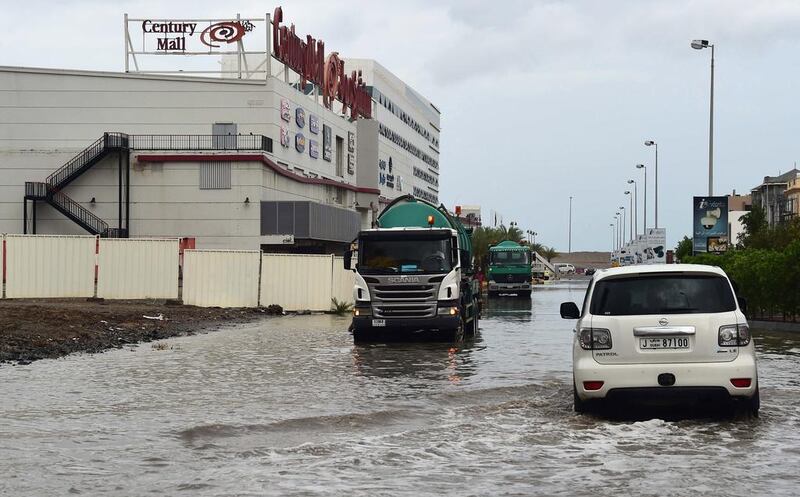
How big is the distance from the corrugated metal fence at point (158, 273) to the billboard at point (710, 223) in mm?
15844

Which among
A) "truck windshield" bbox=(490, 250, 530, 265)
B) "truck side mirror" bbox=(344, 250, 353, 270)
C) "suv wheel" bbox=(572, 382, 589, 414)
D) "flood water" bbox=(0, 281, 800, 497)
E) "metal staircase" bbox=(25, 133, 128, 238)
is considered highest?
"metal staircase" bbox=(25, 133, 128, 238)

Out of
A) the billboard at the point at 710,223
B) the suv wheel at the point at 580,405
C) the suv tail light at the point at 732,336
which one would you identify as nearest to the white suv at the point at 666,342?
the suv tail light at the point at 732,336

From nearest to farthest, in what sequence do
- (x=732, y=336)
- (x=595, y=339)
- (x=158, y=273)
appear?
(x=732, y=336)
(x=595, y=339)
(x=158, y=273)

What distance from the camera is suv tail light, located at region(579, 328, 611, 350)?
36.3 ft

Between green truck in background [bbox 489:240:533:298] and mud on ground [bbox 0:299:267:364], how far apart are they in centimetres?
2599

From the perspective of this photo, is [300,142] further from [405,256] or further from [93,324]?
[405,256]

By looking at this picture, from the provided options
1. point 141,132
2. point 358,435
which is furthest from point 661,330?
point 141,132

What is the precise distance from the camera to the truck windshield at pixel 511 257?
203 feet

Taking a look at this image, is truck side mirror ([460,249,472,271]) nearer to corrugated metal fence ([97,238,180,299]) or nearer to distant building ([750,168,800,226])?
corrugated metal fence ([97,238,180,299])

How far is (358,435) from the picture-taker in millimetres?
10625

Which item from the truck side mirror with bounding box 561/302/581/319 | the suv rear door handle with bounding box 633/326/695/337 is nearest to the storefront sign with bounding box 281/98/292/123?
the truck side mirror with bounding box 561/302/581/319

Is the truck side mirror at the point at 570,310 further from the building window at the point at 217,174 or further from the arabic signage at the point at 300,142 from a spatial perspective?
the arabic signage at the point at 300,142

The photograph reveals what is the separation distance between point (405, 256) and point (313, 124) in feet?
166

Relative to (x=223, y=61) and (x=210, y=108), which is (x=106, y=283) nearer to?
(x=210, y=108)
